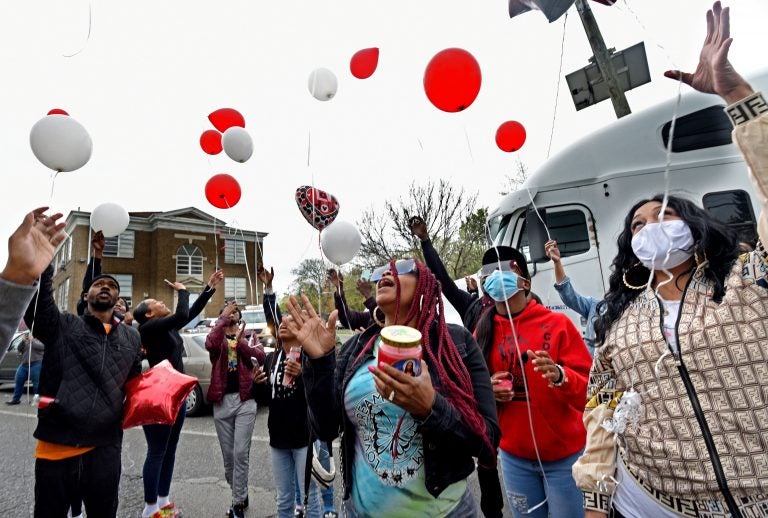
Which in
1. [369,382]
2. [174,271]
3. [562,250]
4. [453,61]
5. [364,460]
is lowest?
[364,460]

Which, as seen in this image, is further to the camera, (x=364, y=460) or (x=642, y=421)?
(x=364, y=460)

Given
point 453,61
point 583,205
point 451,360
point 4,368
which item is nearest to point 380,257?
point 4,368

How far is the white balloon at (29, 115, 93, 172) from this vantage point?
11.2ft

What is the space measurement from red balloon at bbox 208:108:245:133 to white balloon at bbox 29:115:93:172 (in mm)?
2286

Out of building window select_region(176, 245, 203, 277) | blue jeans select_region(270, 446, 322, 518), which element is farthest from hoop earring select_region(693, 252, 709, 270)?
building window select_region(176, 245, 203, 277)

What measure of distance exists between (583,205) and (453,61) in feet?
8.74

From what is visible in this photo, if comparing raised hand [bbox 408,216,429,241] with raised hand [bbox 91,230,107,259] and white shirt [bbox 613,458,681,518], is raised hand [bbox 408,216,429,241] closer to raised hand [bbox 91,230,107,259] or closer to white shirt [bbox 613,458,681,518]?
white shirt [bbox 613,458,681,518]

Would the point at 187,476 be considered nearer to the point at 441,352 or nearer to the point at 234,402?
the point at 234,402

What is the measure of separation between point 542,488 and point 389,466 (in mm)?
1234

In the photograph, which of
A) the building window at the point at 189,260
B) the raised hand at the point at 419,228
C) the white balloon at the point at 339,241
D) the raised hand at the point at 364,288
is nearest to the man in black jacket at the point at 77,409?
the raised hand at the point at 364,288

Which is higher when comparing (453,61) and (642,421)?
(453,61)

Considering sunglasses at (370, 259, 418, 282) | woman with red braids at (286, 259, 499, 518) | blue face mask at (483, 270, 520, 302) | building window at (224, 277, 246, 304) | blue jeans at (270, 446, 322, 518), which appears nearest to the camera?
woman with red braids at (286, 259, 499, 518)

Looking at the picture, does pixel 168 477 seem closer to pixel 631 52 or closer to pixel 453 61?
pixel 453 61

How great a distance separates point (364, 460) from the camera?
176 cm
